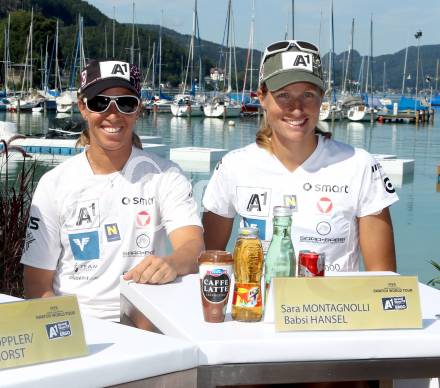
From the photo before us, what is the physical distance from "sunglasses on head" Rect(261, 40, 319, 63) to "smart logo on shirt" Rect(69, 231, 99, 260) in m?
0.92

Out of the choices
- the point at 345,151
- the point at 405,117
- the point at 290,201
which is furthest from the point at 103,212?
the point at 405,117

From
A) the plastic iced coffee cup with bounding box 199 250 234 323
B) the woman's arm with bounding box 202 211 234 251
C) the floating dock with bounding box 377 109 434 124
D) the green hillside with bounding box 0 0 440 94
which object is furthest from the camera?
the green hillside with bounding box 0 0 440 94

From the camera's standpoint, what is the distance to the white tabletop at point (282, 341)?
1694 millimetres

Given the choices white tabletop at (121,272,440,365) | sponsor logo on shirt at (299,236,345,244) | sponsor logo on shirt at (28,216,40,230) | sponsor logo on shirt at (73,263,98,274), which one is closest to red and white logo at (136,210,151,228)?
sponsor logo on shirt at (73,263,98,274)

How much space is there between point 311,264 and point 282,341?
0.37 m

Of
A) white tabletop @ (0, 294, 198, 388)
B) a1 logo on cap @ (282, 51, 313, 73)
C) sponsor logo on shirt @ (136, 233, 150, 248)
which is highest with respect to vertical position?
a1 logo on cap @ (282, 51, 313, 73)

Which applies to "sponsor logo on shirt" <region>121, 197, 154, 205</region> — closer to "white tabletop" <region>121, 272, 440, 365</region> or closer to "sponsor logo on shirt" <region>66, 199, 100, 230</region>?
"sponsor logo on shirt" <region>66, 199, 100, 230</region>

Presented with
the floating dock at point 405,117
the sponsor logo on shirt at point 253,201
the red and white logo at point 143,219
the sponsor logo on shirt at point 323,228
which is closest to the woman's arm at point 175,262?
the red and white logo at point 143,219

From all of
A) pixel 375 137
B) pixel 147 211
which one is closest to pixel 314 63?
pixel 147 211

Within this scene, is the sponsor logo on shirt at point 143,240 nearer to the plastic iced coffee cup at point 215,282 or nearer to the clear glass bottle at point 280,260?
the clear glass bottle at point 280,260

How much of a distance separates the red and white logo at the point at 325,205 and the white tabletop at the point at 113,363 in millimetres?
1207

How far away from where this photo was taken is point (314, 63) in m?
2.76

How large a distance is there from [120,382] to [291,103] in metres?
1.52

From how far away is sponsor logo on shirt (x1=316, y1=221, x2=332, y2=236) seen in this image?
2820mm
